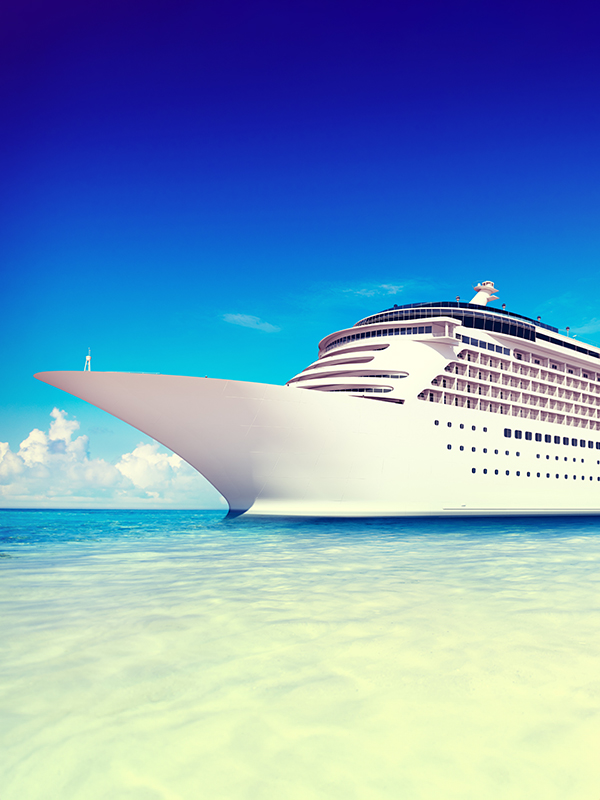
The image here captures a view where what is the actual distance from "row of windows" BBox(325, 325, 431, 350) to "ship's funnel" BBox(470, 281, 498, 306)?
11.5 metres

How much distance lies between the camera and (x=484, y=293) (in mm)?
34500

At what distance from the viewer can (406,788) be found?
252cm

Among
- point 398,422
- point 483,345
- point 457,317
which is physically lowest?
point 398,422

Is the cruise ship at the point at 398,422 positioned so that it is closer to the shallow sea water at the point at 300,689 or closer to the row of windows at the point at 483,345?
the row of windows at the point at 483,345

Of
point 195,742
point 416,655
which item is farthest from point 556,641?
point 195,742

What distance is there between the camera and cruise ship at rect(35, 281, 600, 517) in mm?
18250

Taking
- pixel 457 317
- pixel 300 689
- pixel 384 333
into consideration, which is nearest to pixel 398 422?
pixel 384 333

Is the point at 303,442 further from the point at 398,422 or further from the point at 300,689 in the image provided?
the point at 300,689

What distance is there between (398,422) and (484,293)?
61.3 feet

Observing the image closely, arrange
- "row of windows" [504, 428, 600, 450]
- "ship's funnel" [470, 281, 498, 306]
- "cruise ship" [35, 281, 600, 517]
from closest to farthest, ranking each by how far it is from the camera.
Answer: "cruise ship" [35, 281, 600, 517], "row of windows" [504, 428, 600, 450], "ship's funnel" [470, 281, 498, 306]

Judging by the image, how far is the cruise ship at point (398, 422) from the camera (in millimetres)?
18250

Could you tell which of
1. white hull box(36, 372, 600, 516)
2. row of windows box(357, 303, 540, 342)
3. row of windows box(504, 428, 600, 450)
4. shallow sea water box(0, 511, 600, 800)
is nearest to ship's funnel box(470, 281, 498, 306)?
row of windows box(357, 303, 540, 342)

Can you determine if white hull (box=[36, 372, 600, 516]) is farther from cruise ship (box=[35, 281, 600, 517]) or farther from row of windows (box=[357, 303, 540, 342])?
row of windows (box=[357, 303, 540, 342])

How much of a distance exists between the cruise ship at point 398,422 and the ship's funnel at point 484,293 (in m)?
3.91
